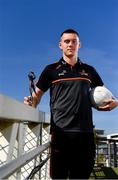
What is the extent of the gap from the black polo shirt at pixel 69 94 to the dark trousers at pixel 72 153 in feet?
0.18

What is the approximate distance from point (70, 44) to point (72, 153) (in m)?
0.83

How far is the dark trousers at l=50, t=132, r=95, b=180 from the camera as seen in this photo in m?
3.24

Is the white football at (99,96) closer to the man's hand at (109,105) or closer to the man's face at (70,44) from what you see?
the man's hand at (109,105)

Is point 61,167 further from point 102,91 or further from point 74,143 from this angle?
point 102,91

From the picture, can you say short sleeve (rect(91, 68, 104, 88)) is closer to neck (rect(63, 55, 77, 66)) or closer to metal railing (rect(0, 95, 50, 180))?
neck (rect(63, 55, 77, 66))

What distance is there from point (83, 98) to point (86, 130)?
236 millimetres

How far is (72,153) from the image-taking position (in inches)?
128

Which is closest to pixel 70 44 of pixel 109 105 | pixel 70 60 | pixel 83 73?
pixel 70 60

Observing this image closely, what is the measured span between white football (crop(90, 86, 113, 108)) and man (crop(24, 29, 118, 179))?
0.16 feet

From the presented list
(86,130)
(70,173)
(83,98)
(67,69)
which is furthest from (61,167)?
(67,69)

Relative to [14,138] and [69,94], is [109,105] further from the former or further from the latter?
[14,138]

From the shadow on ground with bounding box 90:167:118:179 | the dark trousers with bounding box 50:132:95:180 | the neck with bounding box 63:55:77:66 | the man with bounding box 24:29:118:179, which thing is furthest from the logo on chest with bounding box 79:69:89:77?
the shadow on ground with bounding box 90:167:118:179

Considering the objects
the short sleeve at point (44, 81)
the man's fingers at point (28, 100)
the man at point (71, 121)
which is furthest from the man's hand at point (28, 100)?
the man at point (71, 121)

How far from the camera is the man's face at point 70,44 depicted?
138 inches
